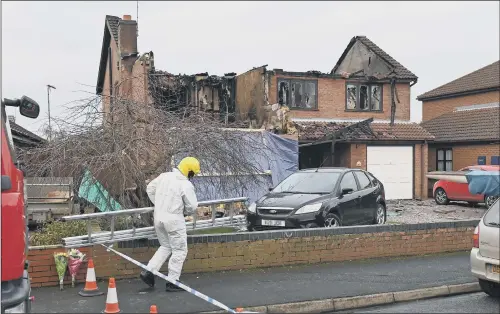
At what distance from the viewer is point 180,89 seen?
2206 centimetres

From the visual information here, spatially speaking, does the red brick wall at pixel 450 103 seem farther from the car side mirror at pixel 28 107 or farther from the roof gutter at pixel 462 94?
the car side mirror at pixel 28 107

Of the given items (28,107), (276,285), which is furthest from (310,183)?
(28,107)

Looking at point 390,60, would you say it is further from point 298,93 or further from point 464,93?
point 464,93

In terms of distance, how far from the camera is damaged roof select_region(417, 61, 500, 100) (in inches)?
1181

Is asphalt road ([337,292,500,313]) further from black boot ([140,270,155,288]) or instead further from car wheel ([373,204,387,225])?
car wheel ([373,204,387,225])

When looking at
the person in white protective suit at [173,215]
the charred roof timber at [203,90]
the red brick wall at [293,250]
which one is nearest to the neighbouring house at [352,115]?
the charred roof timber at [203,90]

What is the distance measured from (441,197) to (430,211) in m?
3.09

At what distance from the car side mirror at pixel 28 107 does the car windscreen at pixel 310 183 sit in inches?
269

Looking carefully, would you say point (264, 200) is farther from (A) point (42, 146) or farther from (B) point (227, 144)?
(A) point (42, 146)

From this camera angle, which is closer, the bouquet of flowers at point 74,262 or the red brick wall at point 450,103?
the bouquet of flowers at point 74,262

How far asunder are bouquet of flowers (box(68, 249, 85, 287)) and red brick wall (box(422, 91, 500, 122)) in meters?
27.2

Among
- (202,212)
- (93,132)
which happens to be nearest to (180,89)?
(202,212)

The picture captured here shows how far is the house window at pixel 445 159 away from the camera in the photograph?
2795 centimetres

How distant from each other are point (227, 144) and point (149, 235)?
2652mm
